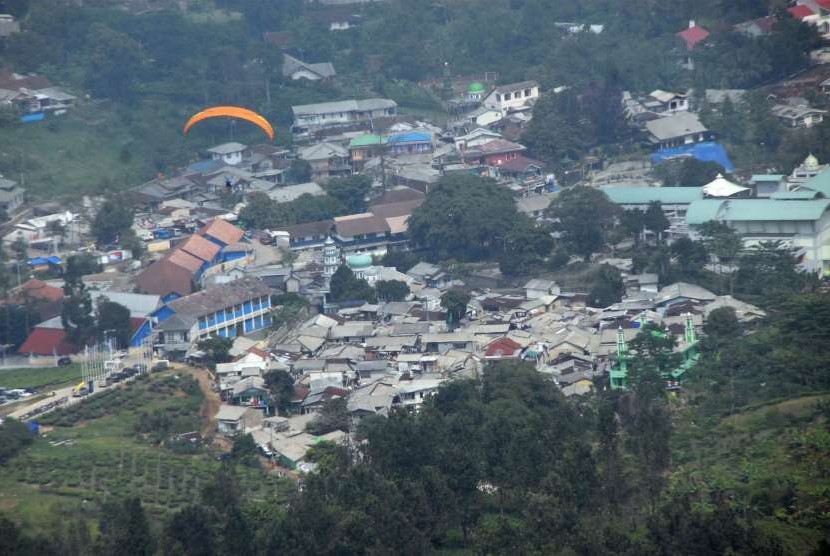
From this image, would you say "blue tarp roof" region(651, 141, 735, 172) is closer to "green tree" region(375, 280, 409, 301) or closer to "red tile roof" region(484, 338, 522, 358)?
"green tree" region(375, 280, 409, 301)

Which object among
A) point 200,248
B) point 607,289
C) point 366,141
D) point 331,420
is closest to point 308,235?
point 200,248

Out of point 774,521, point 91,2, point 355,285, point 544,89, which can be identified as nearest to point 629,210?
point 355,285

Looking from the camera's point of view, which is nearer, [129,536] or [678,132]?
[129,536]

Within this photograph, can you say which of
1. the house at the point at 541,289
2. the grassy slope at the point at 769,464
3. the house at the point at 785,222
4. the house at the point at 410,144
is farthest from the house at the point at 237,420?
the house at the point at 410,144

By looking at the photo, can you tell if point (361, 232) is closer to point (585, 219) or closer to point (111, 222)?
point (585, 219)

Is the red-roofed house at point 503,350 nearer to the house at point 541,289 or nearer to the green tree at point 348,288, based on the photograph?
the house at point 541,289

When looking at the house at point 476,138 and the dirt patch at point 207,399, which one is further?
the house at point 476,138

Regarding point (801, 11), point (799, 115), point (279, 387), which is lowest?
point (279, 387)

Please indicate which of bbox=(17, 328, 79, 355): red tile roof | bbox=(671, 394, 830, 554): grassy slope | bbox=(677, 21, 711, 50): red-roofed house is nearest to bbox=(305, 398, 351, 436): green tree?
bbox=(671, 394, 830, 554): grassy slope
